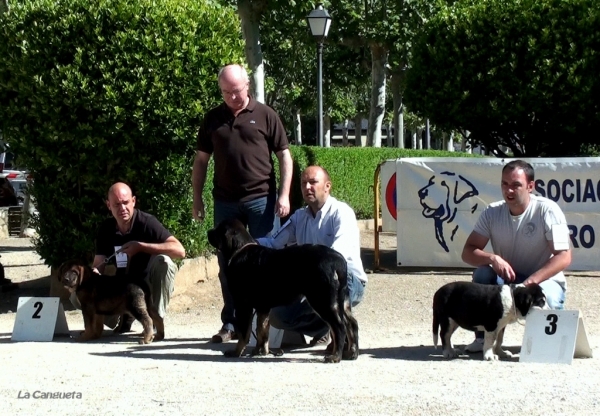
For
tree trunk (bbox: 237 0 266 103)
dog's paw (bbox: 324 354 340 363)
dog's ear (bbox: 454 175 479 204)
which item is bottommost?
dog's paw (bbox: 324 354 340 363)

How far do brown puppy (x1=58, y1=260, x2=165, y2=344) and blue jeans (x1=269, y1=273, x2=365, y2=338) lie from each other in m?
1.13

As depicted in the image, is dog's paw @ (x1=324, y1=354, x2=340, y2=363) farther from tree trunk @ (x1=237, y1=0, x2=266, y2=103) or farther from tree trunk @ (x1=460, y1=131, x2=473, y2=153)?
tree trunk @ (x1=237, y1=0, x2=266, y2=103)

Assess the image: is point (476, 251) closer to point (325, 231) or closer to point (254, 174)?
point (325, 231)

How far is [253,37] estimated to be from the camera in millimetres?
20547

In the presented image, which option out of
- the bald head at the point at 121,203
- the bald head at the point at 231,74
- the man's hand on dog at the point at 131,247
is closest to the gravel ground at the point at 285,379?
the man's hand on dog at the point at 131,247

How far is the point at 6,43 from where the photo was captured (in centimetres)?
1067

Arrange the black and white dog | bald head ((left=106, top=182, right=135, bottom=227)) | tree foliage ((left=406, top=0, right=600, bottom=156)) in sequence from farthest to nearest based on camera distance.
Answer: tree foliage ((left=406, top=0, right=600, bottom=156)) < bald head ((left=106, top=182, right=135, bottom=227)) < the black and white dog

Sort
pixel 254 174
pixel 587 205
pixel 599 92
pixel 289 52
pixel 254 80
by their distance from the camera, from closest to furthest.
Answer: pixel 254 174, pixel 587 205, pixel 599 92, pixel 254 80, pixel 289 52

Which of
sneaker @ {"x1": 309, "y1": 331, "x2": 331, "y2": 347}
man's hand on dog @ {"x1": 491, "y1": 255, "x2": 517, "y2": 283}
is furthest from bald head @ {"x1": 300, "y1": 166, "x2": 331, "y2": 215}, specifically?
man's hand on dog @ {"x1": 491, "y1": 255, "x2": 517, "y2": 283}

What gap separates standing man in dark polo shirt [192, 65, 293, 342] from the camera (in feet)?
28.3

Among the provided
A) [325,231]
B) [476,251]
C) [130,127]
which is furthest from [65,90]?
[476,251]

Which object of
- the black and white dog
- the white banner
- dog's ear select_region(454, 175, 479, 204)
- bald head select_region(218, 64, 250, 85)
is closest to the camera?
the black and white dog

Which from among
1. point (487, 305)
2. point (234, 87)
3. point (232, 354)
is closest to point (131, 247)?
point (232, 354)

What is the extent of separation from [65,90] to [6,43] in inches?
35.2
